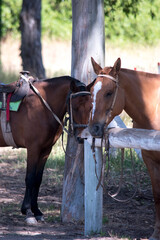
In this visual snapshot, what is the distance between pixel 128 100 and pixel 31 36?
34.6 ft

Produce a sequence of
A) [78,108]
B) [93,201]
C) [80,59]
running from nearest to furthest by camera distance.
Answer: [93,201] < [80,59] < [78,108]

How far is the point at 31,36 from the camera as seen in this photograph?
47.3ft

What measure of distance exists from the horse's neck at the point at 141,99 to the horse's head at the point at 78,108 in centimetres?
112

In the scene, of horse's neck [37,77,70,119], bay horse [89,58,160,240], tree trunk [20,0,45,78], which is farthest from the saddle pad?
tree trunk [20,0,45,78]

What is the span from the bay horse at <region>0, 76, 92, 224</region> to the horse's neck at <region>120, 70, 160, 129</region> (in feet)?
4.19

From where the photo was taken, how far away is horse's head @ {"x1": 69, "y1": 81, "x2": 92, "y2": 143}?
215 inches

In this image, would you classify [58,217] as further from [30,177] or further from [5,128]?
[5,128]

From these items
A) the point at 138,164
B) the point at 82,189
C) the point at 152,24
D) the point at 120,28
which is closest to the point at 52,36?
the point at 120,28

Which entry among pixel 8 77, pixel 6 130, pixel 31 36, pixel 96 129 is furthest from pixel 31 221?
pixel 8 77

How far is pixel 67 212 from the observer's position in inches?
219

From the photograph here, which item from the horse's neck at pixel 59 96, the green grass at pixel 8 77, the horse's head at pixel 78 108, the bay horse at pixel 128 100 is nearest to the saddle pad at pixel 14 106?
the horse's neck at pixel 59 96

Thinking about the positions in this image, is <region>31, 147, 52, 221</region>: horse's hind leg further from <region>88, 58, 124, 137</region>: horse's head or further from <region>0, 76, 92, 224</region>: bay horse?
<region>88, 58, 124, 137</region>: horse's head

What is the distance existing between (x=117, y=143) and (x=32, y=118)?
191cm

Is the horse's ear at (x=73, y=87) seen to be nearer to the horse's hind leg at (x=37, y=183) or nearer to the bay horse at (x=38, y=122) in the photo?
the bay horse at (x=38, y=122)
